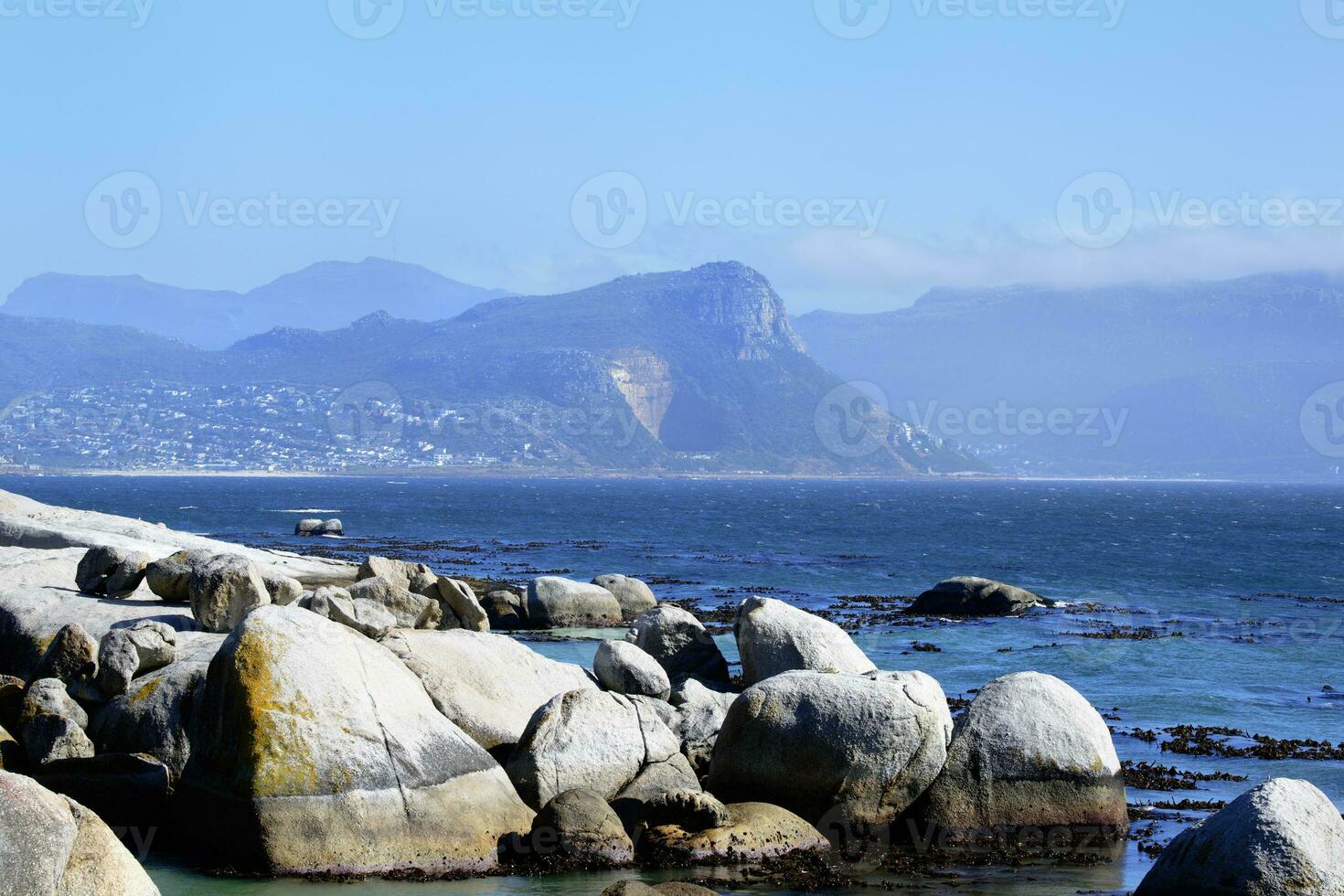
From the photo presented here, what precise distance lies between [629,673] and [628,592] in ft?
69.7

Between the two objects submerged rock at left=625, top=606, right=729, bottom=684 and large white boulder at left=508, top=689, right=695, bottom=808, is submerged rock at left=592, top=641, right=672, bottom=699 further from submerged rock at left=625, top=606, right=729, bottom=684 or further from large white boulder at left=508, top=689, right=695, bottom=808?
submerged rock at left=625, top=606, right=729, bottom=684

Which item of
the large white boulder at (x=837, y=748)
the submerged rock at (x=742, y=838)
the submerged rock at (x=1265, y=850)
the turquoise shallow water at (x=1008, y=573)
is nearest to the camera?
the submerged rock at (x=1265, y=850)

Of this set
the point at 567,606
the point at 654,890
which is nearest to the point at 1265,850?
the point at 654,890

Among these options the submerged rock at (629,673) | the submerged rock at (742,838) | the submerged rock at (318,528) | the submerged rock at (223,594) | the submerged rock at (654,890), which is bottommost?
the submerged rock at (318,528)

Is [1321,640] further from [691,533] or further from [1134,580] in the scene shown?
[691,533]

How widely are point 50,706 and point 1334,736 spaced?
21419 millimetres

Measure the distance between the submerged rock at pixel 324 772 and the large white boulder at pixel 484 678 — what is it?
196 centimetres

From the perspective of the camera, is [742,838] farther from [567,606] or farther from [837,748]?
[567,606]

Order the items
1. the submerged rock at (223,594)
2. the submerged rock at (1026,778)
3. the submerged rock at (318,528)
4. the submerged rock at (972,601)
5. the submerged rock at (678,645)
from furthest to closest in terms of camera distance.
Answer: the submerged rock at (318,528), the submerged rock at (972,601), the submerged rock at (678,645), the submerged rock at (223,594), the submerged rock at (1026,778)

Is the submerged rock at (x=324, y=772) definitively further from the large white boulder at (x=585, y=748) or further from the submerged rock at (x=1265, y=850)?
the submerged rock at (x=1265, y=850)

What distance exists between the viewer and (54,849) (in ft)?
37.0

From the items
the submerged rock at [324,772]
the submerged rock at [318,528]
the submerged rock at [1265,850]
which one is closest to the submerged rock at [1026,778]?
the submerged rock at [1265,850]

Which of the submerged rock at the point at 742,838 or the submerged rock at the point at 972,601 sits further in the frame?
the submerged rock at the point at 972,601

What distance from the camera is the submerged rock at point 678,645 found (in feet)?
86.7
